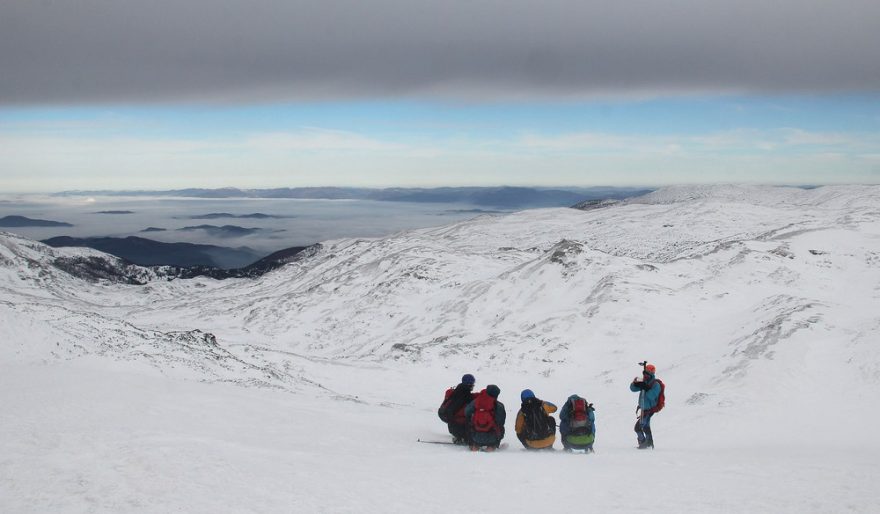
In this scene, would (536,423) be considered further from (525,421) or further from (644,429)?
(644,429)

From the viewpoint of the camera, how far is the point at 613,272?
57.7 m

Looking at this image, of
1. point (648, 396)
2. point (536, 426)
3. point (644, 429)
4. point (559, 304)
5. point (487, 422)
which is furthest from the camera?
point (559, 304)

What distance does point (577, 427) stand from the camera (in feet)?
46.5

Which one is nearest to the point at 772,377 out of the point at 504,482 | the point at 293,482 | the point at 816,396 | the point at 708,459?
the point at 816,396

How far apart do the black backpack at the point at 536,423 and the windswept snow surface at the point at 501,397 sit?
2.45 ft

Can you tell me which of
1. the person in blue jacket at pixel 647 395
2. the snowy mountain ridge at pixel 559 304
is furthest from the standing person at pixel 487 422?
the snowy mountain ridge at pixel 559 304

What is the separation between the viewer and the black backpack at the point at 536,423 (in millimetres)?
14039

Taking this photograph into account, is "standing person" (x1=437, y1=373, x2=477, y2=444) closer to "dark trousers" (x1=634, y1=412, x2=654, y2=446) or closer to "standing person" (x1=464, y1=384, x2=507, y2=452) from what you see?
"standing person" (x1=464, y1=384, x2=507, y2=452)

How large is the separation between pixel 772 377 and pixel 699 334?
1406cm

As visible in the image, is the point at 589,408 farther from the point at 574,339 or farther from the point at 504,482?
the point at 574,339

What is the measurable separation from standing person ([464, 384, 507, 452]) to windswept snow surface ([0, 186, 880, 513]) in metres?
0.68

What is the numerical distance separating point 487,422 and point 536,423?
143 cm

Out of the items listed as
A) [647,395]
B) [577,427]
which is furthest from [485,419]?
[647,395]

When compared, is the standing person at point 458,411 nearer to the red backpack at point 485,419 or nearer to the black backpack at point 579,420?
the red backpack at point 485,419
